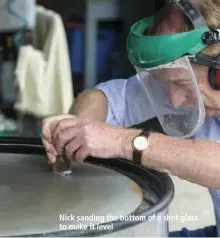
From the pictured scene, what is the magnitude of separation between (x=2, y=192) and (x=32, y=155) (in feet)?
1.06

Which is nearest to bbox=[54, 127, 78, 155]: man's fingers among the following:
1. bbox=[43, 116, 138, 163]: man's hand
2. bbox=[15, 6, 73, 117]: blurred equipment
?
bbox=[43, 116, 138, 163]: man's hand

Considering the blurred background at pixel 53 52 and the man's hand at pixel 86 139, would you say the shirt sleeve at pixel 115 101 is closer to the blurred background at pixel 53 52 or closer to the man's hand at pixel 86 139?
the man's hand at pixel 86 139

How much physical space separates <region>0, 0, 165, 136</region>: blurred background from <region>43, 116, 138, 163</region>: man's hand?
2259mm

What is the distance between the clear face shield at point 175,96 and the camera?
1.64 m

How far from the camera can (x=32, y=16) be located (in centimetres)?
404

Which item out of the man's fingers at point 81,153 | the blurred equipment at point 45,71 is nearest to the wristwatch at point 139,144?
the man's fingers at point 81,153

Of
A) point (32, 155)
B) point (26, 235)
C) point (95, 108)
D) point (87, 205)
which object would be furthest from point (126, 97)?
point (26, 235)

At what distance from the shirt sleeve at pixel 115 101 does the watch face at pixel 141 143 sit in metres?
0.48

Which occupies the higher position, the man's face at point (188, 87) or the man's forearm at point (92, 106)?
the man's face at point (188, 87)

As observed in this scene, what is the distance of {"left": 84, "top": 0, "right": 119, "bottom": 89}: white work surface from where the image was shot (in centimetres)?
425

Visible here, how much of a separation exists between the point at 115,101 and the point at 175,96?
326mm

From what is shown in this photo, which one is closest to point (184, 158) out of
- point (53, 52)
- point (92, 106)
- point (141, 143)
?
point (141, 143)

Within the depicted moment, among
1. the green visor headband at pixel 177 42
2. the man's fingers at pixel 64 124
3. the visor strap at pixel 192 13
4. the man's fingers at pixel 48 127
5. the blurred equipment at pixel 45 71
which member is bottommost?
the blurred equipment at pixel 45 71

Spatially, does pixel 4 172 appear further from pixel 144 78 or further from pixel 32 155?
pixel 144 78
